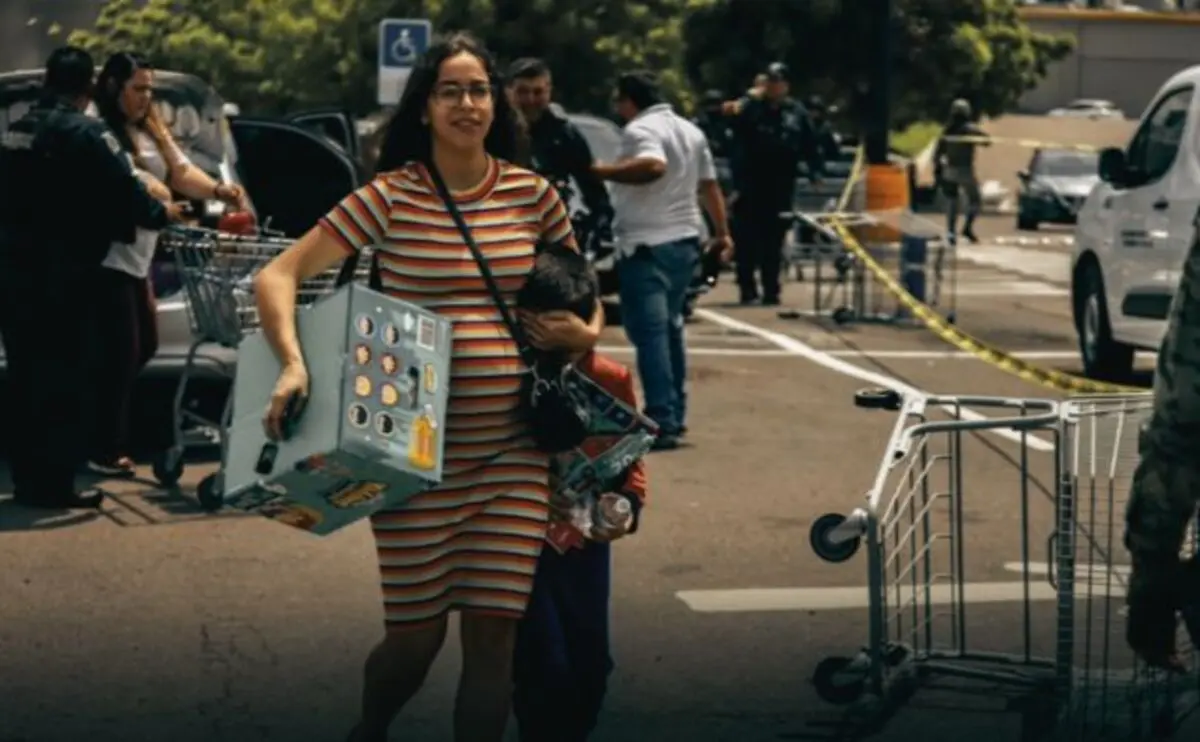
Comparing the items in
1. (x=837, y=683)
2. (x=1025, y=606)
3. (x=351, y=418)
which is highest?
(x=351, y=418)

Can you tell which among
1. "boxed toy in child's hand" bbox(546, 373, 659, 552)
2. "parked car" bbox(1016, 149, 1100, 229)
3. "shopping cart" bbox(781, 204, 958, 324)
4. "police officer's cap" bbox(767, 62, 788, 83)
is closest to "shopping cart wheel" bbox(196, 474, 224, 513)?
"boxed toy in child's hand" bbox(546, 373, 659, 552)

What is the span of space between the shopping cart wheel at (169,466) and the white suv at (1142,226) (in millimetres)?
5729

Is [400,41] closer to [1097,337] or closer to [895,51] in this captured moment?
[1097,337]

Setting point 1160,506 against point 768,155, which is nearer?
point 1160,506

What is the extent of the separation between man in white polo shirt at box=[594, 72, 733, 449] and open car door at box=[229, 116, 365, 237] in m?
1.87

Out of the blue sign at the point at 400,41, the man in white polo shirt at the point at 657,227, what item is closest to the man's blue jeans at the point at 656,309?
the man in white polo shirt at the point at 657,227

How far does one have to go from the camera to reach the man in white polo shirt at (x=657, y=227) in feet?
39.3

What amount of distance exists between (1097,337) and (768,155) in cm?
519

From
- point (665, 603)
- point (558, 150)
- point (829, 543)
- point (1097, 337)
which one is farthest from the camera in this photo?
point (1097, 337)

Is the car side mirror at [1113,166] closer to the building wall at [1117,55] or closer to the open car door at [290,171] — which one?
the open car door at [290,171]

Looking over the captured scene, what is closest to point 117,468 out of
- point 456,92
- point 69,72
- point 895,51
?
point 69,72

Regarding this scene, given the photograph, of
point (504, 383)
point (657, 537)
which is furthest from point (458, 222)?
point (657, 537)

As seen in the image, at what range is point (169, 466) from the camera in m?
10.6

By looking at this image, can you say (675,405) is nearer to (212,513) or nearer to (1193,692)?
(212,513)
